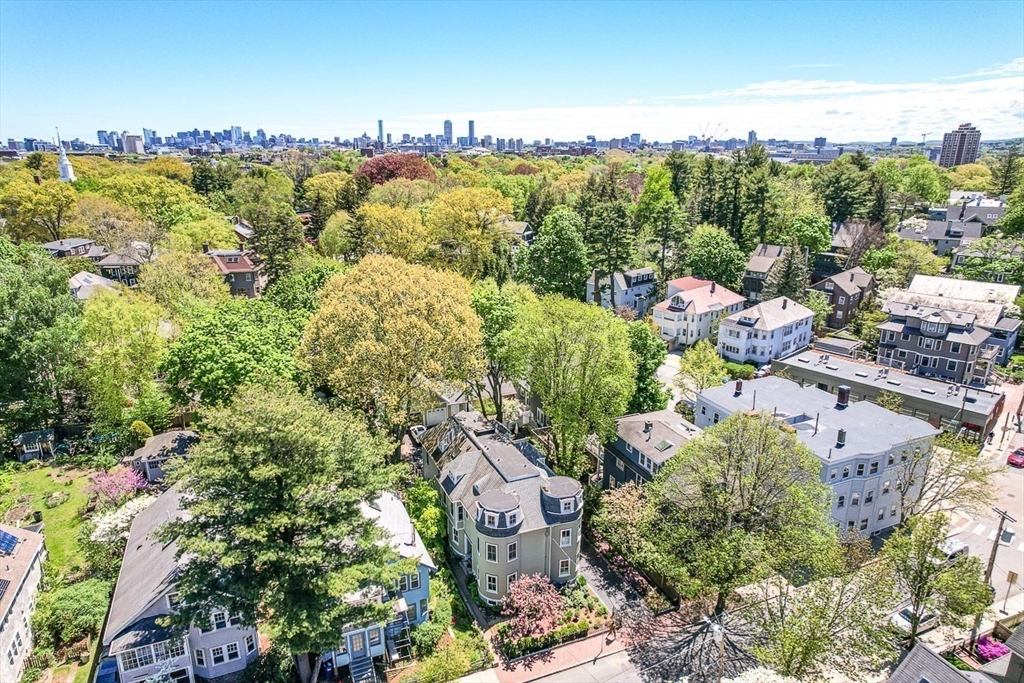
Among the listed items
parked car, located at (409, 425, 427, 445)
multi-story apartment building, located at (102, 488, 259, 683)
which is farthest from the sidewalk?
parked car, located at (409, 425, 427, 445)

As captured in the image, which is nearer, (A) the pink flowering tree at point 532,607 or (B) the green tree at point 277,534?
(B) the green tree at point 277,534

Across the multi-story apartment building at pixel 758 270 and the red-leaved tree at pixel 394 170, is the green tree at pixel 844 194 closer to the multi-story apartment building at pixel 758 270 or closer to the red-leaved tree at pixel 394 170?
the multi-story apartment building at pixel 758 270

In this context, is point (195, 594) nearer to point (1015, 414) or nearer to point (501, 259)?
point (501, 259)

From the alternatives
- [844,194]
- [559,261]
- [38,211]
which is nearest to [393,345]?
[559,261]

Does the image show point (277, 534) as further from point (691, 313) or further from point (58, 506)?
point (691, 313)

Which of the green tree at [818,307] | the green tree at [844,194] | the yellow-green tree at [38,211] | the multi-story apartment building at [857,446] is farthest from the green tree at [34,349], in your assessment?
the green tree at [844,194]
